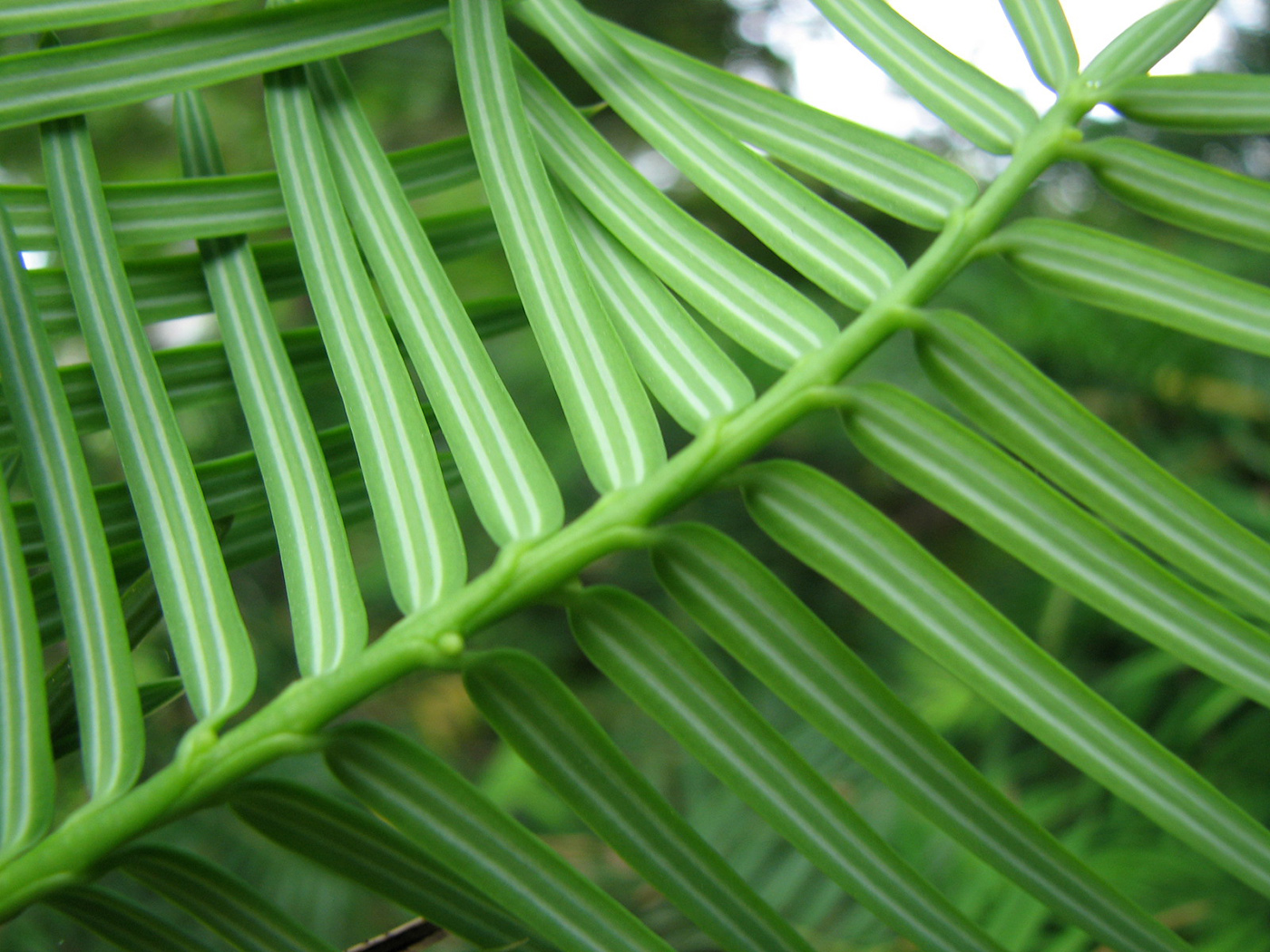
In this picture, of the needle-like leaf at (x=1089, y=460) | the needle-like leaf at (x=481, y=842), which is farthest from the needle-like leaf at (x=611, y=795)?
the needle-like leaf at (x=1089, y=460)

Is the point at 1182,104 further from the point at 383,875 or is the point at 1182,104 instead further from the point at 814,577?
the point at 814,577

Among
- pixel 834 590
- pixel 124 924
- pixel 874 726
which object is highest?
pixel 834 590

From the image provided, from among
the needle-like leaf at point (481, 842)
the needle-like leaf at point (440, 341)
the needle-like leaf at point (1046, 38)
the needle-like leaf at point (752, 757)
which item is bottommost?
the needle-like leaf at point (481, 842)

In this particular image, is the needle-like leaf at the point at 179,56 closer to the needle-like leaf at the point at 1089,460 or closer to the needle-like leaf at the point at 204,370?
the needle-like leaf at the point at 204,370

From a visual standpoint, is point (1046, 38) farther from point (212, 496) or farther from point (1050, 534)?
point (212, 496)

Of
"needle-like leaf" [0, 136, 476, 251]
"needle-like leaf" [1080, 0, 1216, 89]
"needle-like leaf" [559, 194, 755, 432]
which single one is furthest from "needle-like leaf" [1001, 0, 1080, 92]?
"needle-like leaf" [0, 136, 476, 251]

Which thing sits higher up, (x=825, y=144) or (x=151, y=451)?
(x=825, y=144)

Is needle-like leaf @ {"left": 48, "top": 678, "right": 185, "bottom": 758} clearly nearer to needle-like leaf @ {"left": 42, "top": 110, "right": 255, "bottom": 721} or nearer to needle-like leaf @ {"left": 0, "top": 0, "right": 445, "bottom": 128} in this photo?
needle-like leaf @ {"left": 42, "top": 110, "right": 255, "bottom": 721}

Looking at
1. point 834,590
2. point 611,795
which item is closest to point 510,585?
point 611,795
